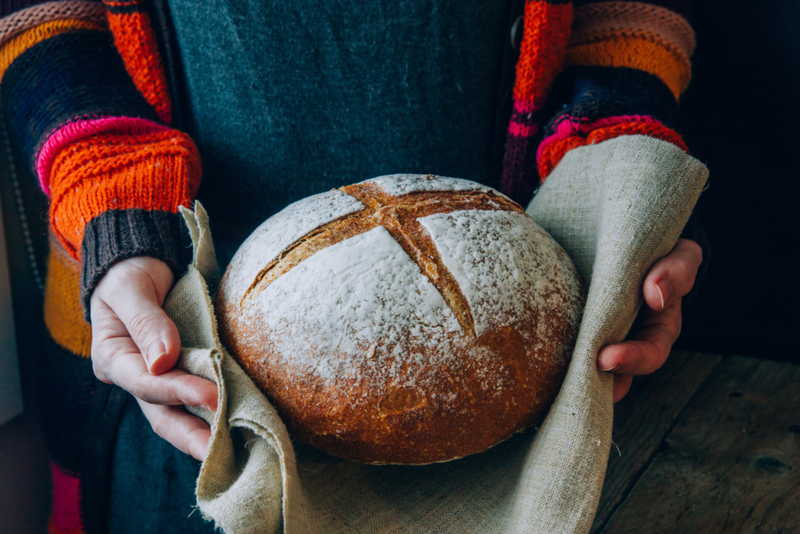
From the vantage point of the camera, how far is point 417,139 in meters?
1.03

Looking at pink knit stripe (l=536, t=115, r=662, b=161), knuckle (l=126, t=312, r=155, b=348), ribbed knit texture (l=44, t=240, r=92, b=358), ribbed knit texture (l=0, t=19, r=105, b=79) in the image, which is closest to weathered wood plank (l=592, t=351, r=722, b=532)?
pink knit stripe (l=536, t=115, r=662, b=161)

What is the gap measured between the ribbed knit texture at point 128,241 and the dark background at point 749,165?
1318 mm

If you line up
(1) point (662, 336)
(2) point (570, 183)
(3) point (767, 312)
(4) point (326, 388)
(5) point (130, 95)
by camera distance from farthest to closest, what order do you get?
(3) point (767, 312)
(5) point (130, 95)
(2) point (570, 183)
(1) point (662, 336)
(4) point (326, 388)

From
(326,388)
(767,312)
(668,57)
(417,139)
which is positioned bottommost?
(767,312)

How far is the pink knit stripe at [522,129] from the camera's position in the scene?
3.44 ft

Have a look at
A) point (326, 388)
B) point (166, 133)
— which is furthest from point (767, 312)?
point (166, 133)

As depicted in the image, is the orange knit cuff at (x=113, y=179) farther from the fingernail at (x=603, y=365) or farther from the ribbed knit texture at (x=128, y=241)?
the fingernail at (x=603, y=365)

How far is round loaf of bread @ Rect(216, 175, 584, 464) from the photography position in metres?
0.66

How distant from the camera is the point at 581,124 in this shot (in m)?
0.96

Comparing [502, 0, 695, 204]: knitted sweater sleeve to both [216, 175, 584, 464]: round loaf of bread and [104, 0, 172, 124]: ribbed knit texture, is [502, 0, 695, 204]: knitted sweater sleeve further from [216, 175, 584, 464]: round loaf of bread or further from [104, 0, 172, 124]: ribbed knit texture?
[104, 0, 172, 124]: ribbed knit texture

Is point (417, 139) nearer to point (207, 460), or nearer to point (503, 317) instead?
point (503, 317)

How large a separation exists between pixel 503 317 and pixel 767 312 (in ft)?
3.94

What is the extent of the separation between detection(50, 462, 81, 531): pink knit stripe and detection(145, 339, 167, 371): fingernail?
72 cm

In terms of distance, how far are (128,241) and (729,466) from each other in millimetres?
1204
